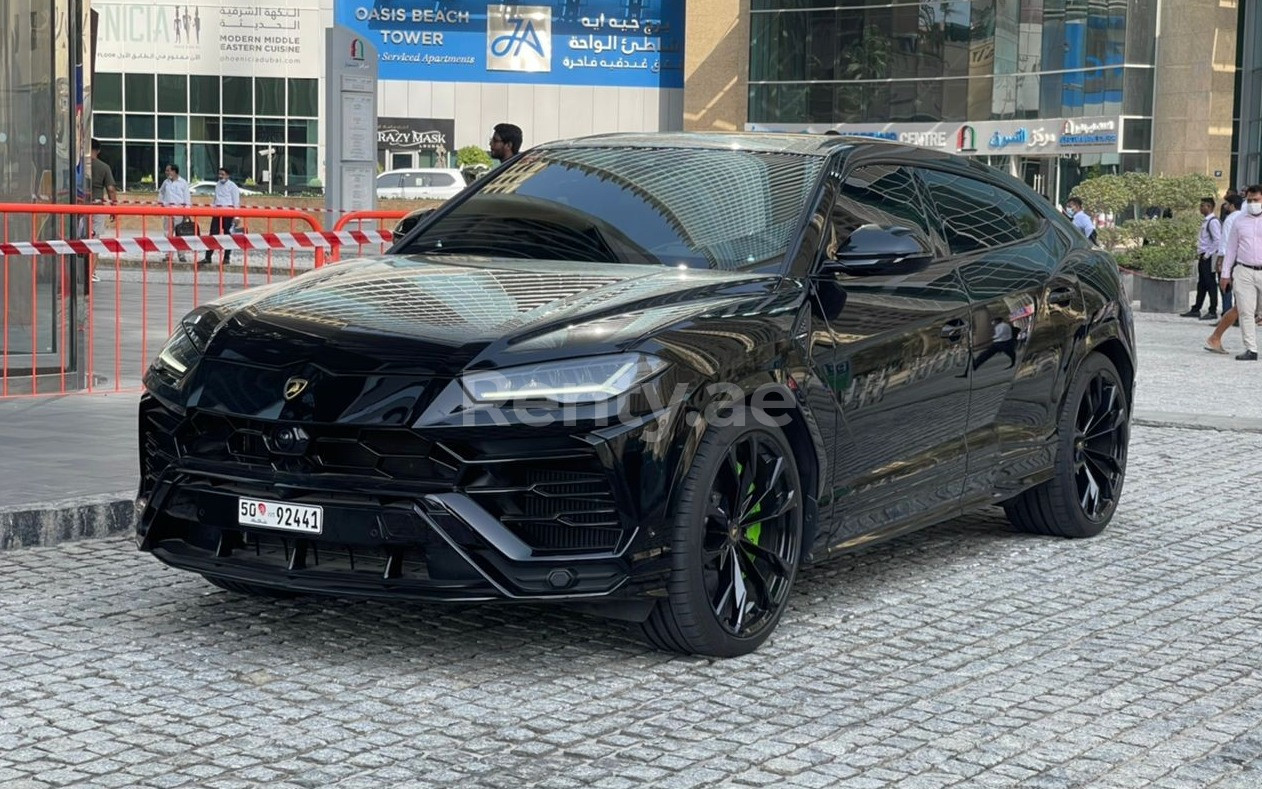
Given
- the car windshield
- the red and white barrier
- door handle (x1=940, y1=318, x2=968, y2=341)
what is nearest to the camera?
the car windshield

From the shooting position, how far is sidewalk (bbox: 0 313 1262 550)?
7516 millimetres

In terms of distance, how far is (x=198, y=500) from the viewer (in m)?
5.55

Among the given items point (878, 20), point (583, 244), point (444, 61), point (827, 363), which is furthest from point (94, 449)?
point (444, 61)

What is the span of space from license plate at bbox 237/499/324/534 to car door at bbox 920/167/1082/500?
2708 millimetres

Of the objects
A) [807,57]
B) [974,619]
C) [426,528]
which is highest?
[807,57]

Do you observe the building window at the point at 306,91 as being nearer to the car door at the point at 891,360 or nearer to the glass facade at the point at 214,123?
the glass facade at the point at 214,123

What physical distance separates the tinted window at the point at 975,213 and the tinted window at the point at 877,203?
16 cm

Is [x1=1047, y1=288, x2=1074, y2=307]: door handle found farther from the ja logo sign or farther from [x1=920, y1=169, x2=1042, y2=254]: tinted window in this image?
the ja logo sign

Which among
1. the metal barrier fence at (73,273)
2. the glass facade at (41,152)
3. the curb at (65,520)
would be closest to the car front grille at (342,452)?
the curb at (65,520)

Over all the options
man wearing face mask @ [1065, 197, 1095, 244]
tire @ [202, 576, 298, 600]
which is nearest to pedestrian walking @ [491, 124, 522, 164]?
tire @ [202, 576, 298, 600]

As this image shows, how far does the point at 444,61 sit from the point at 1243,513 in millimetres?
70142

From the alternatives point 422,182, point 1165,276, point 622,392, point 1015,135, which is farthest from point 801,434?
point 1015,135

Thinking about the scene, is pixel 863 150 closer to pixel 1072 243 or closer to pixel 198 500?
pixel 1072 243

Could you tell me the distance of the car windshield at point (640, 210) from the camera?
6289 mm
